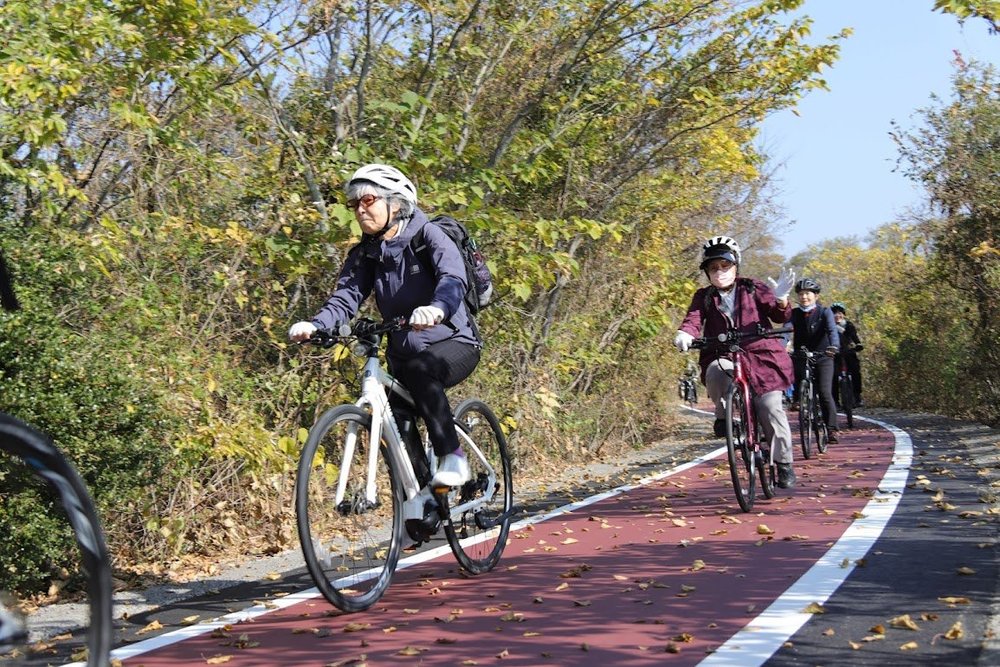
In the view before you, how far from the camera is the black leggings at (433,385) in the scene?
655 centimetres

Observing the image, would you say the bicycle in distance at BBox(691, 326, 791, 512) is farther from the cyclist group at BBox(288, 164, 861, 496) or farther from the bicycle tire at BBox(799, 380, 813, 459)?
the bicycle tire at BBox(799, 380, 813, 459)

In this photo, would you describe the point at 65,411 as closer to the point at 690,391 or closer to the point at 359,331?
the point at 359,331

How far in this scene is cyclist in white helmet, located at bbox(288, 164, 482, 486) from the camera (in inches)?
255

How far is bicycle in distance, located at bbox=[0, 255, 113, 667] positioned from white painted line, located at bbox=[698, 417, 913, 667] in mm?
2456

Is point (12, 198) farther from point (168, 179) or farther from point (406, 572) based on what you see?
point (406, 572)

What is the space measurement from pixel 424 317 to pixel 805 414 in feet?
33.0

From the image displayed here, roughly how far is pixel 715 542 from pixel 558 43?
8.03m

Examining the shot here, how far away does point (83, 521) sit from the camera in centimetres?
350

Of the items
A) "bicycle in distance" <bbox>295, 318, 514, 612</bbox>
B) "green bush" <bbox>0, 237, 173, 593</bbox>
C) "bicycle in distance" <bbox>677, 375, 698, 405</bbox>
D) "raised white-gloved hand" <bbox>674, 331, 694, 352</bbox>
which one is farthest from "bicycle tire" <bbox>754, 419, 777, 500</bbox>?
"bicycle in distance" <bbox>677, 375, 698, 405</bbox>

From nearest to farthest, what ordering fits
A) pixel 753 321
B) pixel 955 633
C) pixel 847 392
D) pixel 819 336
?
pixel 955 633
pixel 753 321
pixel 819 336
pixel 847 392

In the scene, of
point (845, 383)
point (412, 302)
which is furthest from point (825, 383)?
point (412, 302)

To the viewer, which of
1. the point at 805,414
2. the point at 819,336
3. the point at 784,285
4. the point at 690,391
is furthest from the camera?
the point at 690,391

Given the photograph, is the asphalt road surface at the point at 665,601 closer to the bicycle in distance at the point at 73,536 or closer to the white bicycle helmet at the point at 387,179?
the bicycle in distance at the point at 73,536

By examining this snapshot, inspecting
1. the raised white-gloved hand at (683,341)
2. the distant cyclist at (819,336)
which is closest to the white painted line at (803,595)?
the raised white-gloved hand at (683,341)
